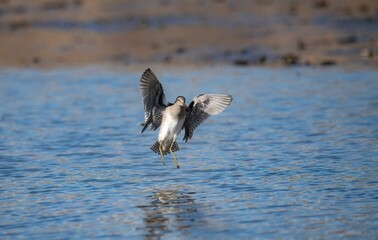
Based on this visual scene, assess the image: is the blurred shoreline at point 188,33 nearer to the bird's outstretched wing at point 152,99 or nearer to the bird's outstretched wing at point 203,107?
the bird's outstretched wing at point 203,107

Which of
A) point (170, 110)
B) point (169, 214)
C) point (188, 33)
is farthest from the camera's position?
point (188, 33)

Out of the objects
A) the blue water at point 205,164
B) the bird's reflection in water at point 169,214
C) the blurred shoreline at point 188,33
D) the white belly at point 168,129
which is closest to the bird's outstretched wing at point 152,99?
the white belly at point 168,129

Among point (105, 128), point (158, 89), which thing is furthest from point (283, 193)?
point (105, 128)

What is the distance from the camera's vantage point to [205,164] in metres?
10.0

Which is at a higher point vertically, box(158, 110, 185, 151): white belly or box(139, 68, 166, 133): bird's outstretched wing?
box(139, 68, 166, 133): bird's outstretched wing

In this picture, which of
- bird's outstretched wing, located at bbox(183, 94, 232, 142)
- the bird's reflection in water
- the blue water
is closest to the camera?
the bird's reflection in water

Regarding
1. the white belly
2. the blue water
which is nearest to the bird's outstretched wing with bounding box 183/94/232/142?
the white belly

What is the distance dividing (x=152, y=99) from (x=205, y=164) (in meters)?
1.14

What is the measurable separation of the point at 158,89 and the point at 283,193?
6.14ft

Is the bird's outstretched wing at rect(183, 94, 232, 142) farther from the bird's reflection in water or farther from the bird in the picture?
the bird's reflection in water

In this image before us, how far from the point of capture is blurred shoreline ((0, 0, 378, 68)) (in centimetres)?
1862

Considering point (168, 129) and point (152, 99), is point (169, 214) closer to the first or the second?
point (168, 129)

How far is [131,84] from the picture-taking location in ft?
55.6

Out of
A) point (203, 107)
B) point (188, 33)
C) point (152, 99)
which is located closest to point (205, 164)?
point (203, 107)
